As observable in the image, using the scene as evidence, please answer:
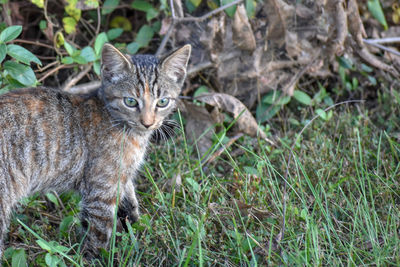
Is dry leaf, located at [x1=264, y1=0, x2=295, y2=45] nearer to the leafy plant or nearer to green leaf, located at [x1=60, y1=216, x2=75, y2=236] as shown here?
the leafy plant

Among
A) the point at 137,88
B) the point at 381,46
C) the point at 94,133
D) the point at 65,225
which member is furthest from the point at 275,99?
the point at 65,225

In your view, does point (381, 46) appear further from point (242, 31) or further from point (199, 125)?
point (199, 125)

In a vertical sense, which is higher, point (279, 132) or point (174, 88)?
point (174, 88)

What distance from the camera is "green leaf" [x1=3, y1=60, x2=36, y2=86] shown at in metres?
4.54

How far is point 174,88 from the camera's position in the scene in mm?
4695

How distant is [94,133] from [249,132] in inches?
73.5

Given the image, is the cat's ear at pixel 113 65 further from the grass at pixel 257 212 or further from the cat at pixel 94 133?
the grass at pixel 257 212

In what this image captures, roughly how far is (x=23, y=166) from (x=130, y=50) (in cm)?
219

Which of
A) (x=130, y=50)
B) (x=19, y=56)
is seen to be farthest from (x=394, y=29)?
(x=19, y=56)

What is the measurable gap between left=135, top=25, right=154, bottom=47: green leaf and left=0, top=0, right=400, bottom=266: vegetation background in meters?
0.03

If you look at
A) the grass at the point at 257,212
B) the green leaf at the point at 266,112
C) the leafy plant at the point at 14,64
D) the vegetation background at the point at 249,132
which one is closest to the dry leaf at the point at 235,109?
the vegetation background at the point at 249,132

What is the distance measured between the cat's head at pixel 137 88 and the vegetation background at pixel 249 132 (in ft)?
1.48

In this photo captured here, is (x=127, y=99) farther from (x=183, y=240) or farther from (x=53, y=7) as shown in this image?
(x=53, y=7)

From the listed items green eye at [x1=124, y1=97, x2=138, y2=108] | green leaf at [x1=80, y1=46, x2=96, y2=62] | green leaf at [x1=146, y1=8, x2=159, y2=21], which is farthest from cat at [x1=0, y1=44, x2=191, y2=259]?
green leaf at [x1=146, y1=8, x2=159, y2=21]
